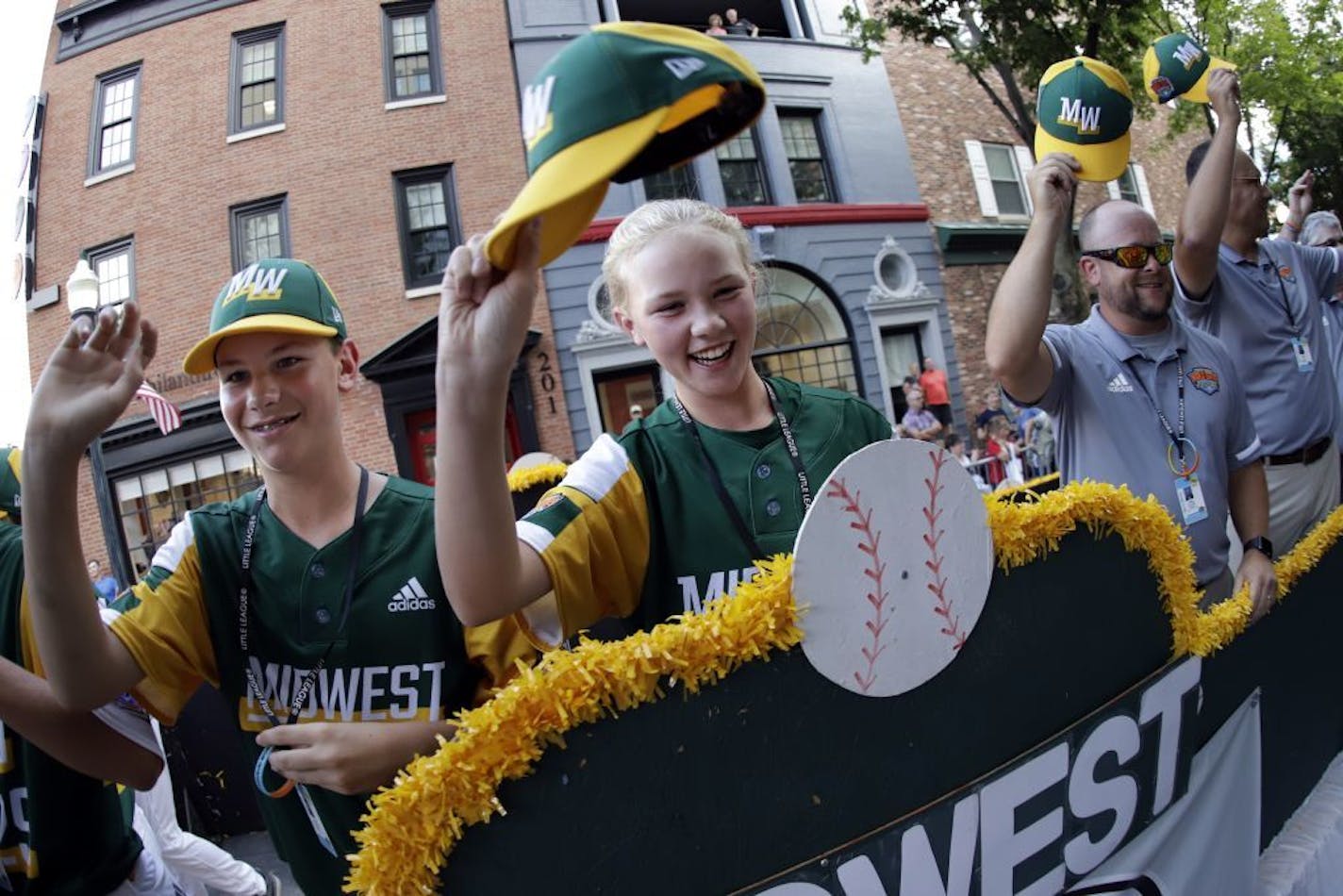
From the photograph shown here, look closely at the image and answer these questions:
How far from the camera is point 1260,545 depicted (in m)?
2.04

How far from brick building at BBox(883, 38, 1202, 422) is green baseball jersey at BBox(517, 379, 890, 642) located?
45.3 feet

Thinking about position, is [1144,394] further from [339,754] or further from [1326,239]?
[1326,239]

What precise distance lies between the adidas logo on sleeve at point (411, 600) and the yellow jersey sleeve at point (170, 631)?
1.13 feet

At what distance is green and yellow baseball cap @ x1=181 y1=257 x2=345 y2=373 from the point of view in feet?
4.61

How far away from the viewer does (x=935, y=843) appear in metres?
1.16

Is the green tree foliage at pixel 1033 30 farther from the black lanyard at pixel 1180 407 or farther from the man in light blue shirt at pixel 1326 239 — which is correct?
the black lanyard at pixel 1180 407

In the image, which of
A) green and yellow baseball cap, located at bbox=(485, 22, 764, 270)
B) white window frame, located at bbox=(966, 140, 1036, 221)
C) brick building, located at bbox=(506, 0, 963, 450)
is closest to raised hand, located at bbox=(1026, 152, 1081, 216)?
green and yellow baseball cap, located at bbox=(485, 22, 764, 270)

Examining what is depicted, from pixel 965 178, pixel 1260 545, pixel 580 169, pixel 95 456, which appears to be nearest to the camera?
pixel 580 169

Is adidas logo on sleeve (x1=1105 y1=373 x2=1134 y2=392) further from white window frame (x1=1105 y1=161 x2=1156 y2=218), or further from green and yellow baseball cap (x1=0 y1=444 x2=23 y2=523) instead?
white window frame (x1=1105 y1=161 x2=1156 y2=218)

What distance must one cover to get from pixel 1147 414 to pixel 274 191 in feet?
43.2

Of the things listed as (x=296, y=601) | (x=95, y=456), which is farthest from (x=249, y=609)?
(x=95, y=456)

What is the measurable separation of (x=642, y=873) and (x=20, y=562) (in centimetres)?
161

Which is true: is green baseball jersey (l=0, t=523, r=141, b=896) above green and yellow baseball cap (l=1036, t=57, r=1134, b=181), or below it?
below

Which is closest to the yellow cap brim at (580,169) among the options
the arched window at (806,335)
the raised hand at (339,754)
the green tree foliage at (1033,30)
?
the raised hand at (339,754)
